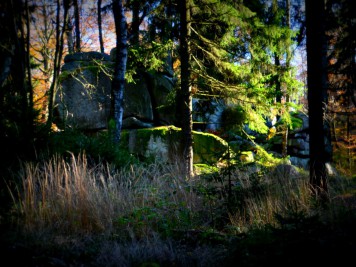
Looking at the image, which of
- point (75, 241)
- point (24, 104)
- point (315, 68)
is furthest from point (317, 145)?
point (24, 104)

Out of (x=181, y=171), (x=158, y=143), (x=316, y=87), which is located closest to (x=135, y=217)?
(x=181, y=171)

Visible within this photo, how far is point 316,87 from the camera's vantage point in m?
4.60

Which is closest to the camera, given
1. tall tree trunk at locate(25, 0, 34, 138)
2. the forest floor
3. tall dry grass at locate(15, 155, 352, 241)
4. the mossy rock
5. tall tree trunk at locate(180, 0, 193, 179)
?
the forest floor

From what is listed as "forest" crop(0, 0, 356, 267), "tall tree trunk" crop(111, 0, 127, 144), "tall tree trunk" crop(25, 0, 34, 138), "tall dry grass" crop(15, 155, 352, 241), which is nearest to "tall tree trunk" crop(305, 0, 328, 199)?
"forest" crop(0, 0, 356, 267)

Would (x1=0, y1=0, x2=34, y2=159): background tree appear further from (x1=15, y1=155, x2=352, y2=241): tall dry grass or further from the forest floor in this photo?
the forest floor

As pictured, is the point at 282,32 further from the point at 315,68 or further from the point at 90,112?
the point at 90,112

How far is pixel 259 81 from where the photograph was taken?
788 centimetres

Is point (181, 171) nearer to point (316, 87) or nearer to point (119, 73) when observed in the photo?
point (119, 73)

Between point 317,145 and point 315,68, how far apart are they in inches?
50.1

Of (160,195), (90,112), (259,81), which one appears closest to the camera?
(160,195)

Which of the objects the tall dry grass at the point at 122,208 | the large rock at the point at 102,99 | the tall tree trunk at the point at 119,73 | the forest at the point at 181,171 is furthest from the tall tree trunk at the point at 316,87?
the large rock at the point at 102,99

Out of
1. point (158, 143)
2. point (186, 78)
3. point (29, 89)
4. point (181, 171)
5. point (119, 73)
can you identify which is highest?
point (119, 73)

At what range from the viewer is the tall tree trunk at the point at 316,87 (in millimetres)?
4551

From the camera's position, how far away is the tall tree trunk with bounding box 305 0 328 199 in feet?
14.9
